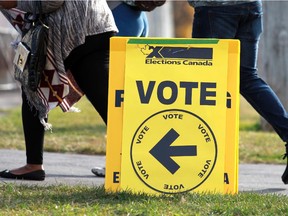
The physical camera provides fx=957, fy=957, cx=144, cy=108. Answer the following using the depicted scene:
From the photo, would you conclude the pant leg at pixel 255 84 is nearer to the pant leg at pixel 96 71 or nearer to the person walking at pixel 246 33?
the person walking at pixel 246 33

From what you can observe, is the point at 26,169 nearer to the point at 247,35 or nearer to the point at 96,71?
the point at 96,71

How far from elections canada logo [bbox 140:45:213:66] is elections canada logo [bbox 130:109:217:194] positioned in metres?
0.29

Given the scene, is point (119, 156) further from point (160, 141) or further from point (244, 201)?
point (244, 201)

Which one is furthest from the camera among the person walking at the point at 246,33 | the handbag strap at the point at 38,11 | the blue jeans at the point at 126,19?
the blue jeans at the point at 126,19

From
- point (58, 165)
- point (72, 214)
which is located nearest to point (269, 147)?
point (58, 165)

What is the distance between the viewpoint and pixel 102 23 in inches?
240

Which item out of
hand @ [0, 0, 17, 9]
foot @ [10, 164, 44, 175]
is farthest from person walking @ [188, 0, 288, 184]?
foot @ [10, 164, 44, 175]

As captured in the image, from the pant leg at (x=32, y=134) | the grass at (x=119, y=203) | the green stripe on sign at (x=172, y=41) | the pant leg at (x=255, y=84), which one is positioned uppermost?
A: the green stripe on sign at (x=172, y=41)

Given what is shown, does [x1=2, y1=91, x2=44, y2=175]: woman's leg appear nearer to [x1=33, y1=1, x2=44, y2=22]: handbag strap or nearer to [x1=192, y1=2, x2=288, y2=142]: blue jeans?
[x1=33, y1=1, x2=44, y2=22]: handbag strap

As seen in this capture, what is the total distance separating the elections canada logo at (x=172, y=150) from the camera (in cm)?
553

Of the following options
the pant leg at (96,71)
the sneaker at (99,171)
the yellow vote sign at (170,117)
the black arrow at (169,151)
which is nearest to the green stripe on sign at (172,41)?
the yellow vote sign at (170,117)

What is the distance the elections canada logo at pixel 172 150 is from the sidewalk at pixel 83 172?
0.94 metres

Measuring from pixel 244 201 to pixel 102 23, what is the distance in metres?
1.49

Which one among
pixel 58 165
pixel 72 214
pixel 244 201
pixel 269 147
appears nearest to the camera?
pixel 72 214
